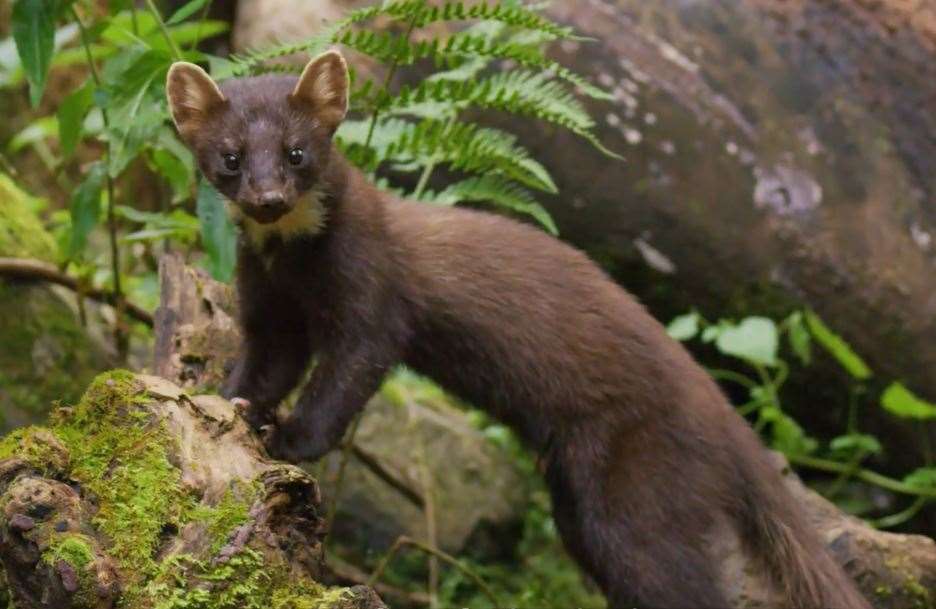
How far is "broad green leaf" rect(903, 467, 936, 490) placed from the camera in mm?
7855

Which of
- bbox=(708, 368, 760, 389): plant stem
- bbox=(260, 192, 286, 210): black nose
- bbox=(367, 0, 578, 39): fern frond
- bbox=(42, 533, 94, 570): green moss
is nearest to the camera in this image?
bbox=(42, 533, 94, 570): green moss

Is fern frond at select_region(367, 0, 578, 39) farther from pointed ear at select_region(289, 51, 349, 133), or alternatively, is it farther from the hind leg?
the hind leg

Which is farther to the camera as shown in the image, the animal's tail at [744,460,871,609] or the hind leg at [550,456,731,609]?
the animal's tail at [744,460,871,609]

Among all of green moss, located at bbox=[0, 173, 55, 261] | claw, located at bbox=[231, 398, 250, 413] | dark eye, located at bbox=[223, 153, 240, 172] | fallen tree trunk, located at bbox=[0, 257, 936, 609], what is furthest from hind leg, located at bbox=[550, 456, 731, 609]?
green moss, located at bbox=[0, 173, 55, 261]

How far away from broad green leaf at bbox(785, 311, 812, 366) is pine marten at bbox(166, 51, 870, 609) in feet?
5.03

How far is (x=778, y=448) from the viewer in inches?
335

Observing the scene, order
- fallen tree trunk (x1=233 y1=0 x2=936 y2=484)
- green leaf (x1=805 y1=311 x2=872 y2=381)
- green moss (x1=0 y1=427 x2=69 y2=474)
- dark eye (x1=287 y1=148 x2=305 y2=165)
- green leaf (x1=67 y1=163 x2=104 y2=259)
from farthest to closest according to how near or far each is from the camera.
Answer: fallen tree trunk (x1=233 y1=0 x2=936 y2=484) → green leaf (x1=805 y1=311 x2=872 y2=381) → green leaf (x1=67 y1=163 x2=104 y2=259) → dark eye (x1=287 y1=148 x2=305 y2=165) → green moss (x1=0 y1=427 x2=69 y2=474)

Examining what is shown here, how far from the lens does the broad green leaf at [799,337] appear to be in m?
7.77

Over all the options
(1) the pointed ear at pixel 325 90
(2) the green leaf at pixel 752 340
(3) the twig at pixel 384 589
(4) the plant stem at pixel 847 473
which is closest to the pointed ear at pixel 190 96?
(1) the pointed ear at pixel 325 90

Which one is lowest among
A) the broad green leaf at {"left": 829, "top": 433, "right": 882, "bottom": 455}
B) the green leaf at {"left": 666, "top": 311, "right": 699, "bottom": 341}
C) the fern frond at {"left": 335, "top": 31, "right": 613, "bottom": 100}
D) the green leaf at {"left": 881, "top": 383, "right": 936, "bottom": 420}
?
the broad green leaf at {"left": 829, "top": 433, "right": 882, "bottom": 455}

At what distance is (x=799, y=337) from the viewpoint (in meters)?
7.76

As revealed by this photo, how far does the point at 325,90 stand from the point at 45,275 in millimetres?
2605

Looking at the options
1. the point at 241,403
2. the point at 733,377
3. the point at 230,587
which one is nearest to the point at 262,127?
the point at 241,403

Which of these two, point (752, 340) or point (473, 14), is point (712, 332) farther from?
point (473, 14)
